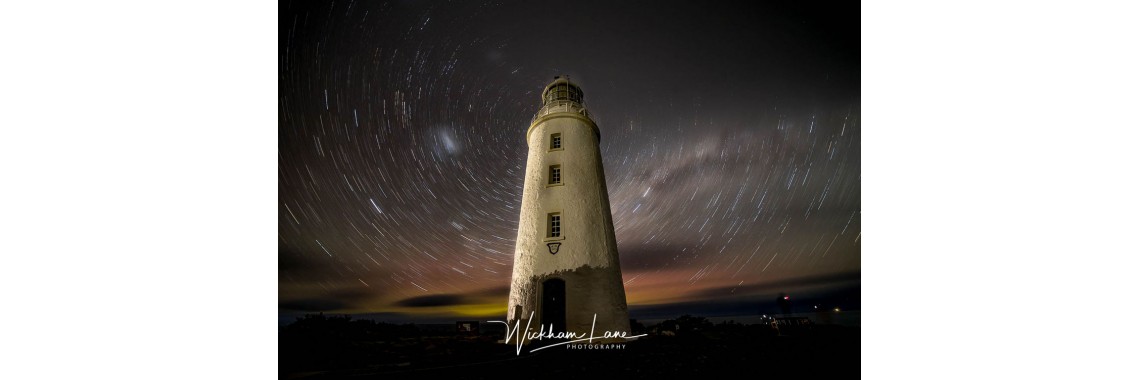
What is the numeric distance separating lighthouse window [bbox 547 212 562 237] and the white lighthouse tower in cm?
1

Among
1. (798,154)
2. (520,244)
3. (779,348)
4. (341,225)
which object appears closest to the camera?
(779,348)

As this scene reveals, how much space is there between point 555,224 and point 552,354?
5.97 feet

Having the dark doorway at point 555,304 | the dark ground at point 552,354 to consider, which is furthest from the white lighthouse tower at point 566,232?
the dark ground at point 552,354

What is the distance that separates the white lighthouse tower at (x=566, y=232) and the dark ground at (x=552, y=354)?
75 cm

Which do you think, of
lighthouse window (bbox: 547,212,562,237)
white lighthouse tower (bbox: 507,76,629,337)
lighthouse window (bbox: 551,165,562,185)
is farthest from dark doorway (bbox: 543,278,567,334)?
lighthouse window (bbox: 551,165,562,185)

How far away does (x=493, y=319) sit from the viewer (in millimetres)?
4477

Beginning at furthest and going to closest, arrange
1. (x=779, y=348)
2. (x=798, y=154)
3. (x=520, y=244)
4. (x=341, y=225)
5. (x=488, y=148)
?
1. (x=520, y=244)
2. (x=488, y=148)
3. (x=341, y=225)
4. (x=798, y=154)
5. (x=779, y=348)

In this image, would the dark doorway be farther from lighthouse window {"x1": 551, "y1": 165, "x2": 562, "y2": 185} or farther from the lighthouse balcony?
the lighthouse balcony

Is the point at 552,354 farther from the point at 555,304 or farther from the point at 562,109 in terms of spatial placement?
the point at 562,109

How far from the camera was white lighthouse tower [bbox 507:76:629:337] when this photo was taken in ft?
16.6

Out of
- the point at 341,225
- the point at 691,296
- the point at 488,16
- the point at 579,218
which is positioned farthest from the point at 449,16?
the point at 691,296

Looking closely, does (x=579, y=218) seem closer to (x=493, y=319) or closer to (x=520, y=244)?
(x=520, y=244)

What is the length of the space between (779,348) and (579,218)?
8.87 ft

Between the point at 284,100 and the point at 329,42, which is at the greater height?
the point at 329,42
